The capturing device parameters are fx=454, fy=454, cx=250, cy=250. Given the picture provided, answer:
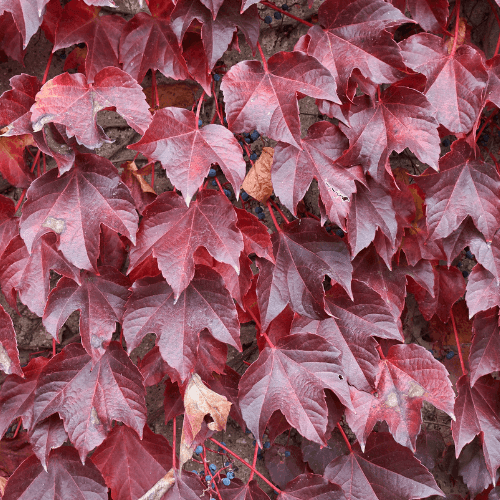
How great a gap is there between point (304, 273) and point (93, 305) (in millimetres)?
486

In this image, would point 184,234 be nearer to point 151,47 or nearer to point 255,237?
point 255,237

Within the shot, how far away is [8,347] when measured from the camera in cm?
102

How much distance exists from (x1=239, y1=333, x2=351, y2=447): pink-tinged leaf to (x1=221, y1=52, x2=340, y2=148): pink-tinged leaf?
1.52ft

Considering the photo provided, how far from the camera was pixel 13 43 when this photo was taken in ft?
3.96

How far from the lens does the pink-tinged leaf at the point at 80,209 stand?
0.93 meters

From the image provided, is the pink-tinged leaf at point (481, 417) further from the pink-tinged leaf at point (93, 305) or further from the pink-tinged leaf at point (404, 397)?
the pink-tinged leaf at point (93, 305)

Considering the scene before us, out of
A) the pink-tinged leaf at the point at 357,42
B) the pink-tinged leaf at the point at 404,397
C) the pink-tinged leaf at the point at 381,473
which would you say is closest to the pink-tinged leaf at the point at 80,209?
the pink-tinged leaf at the point at 357,42

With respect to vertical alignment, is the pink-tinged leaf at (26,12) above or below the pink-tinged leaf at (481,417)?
above

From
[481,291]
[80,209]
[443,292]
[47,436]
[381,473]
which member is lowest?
[381,473]

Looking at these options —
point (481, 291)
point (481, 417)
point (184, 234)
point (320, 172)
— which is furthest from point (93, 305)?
point (481, 417)

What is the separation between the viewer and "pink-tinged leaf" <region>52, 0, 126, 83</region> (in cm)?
109

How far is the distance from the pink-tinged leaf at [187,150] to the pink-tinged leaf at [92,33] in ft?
1.01

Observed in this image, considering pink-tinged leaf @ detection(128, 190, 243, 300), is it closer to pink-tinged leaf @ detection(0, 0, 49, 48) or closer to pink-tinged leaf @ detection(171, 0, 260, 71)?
pink-tinged leaf @ detection(171, 0, 260, 71)

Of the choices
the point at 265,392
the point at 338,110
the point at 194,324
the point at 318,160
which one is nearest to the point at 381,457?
the point at 265,392
